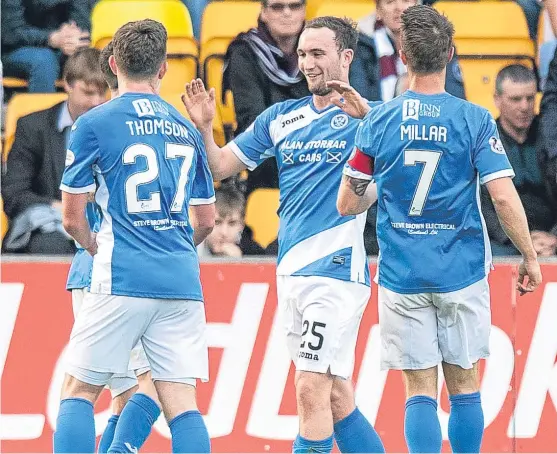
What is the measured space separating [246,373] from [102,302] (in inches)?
77.8

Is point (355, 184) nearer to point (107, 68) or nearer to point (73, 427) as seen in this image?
point (107, 68)

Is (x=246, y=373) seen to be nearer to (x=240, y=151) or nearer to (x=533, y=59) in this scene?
(x=240, y=151)

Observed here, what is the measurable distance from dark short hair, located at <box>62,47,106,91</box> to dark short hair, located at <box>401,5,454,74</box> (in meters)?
2.03

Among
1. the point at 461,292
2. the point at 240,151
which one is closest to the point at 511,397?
the point at 461,292

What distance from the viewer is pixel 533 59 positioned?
26.8 ft

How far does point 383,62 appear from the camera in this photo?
7.88 m

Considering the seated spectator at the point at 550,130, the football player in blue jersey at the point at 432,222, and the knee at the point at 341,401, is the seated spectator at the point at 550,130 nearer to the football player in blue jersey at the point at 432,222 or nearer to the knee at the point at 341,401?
the football player in blue jersey at the point at 432,222

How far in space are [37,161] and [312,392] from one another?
8.78ft

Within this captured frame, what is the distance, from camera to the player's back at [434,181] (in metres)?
5.49

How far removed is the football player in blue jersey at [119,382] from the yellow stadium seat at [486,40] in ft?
9.95

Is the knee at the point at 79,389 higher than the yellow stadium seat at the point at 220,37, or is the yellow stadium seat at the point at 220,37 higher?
the yellow stadium seat at the point at 220,37

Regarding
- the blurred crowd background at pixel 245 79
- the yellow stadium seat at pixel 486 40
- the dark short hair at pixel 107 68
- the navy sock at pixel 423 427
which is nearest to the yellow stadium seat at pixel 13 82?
the blurred crowd background at pixel 245 79

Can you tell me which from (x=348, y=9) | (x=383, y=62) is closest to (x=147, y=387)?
(x=383, y=62)

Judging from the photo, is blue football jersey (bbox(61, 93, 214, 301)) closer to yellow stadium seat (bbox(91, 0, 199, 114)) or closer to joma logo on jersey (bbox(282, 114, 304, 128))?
Answer: joma logo on jersey (bbox(282, 114, 304, 128))
